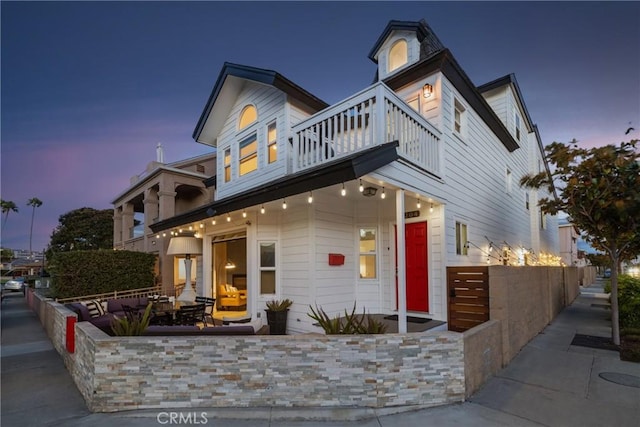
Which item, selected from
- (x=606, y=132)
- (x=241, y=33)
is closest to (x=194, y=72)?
(x=241, y=33)

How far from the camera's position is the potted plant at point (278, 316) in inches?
302

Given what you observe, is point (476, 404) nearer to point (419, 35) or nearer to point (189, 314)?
point (189, 314)

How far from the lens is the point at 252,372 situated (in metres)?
4.18

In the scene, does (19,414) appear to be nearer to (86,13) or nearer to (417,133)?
(417,133)

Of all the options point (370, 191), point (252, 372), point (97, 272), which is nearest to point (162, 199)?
point (97, 272)

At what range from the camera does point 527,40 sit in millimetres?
12516

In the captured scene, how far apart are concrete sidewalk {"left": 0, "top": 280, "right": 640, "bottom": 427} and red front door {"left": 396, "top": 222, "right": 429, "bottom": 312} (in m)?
2.17

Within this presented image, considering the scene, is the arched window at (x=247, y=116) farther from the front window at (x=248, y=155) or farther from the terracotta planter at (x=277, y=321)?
the terracotta planter at (x=277, y=321)

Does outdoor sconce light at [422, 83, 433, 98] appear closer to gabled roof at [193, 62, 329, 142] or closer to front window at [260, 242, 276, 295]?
gabled roof at [193, 62, 329, 142]

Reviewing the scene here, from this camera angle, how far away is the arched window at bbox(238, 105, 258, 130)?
1029cm

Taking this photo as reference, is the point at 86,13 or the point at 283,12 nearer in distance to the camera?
the point at 86,13

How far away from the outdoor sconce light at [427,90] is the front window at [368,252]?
11.2ft

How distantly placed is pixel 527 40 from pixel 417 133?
9.20 metres

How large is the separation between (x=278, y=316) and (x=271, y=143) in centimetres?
Answer: 457
